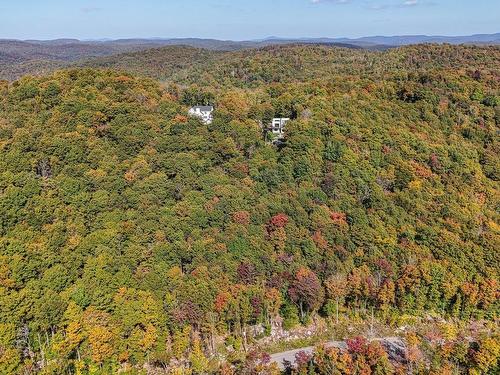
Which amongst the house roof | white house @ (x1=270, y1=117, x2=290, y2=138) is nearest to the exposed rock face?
white house @ (x1=270, y1=117, x2=290, y2=138)

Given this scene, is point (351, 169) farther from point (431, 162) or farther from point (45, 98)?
point (45, 98)

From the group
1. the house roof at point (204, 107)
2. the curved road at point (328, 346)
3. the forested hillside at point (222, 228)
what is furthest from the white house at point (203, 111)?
the curved road at point (328, 346)

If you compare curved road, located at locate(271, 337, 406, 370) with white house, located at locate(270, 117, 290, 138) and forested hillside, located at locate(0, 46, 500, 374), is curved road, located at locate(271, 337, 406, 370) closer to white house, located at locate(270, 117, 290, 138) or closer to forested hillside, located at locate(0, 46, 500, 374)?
forested hillside, located at locate(0, 46, 500, 374)

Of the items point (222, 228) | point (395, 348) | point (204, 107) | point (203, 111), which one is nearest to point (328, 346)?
point (395, 348)

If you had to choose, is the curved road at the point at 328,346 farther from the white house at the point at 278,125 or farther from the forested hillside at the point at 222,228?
the white house at the point at 278,125

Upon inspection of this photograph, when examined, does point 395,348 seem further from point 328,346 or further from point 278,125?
point 278,125

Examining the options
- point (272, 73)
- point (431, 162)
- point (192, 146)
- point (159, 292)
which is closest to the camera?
point (159, 292)

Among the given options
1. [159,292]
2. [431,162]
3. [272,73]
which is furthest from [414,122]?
[272,73]

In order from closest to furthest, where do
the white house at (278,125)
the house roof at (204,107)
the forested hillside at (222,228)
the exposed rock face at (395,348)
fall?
the forested hillside at (222,228) < the exposed rock face at (395,348) < the white house at (278,125) < the house roof at (204,107)

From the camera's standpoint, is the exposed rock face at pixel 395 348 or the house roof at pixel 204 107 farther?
the house roof at pixel 204 107
